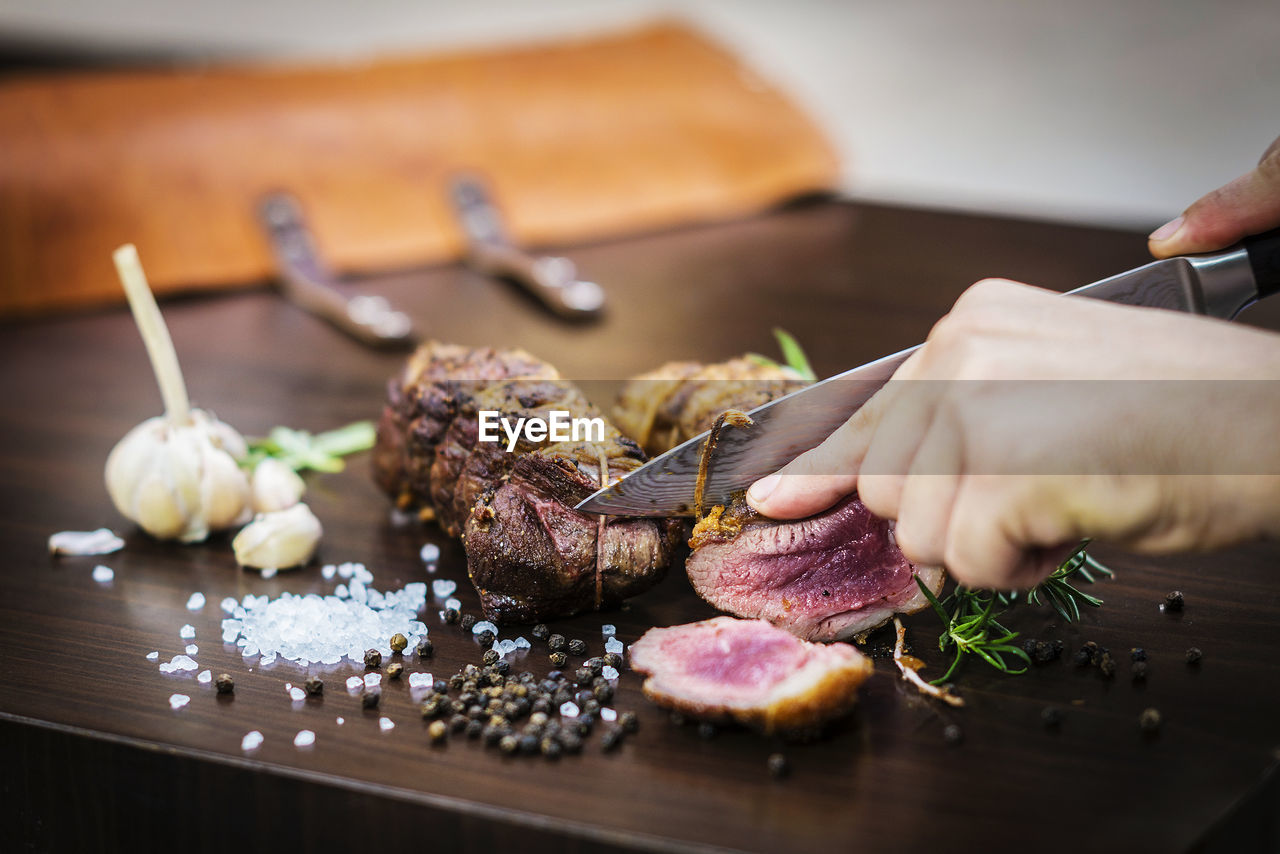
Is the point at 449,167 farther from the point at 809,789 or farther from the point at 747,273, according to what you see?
the point at 809,789

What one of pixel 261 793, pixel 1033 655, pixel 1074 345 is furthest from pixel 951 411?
pixel 261 793

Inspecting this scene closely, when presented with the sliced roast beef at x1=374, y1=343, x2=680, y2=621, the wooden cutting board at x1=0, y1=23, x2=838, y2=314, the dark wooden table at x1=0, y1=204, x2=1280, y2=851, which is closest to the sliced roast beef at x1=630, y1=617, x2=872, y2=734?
the dark wooden table at x1=0, y1=204, x2=1280, y2=851

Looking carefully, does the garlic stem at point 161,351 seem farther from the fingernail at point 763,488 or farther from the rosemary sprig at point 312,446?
the fingernail at point 763,488

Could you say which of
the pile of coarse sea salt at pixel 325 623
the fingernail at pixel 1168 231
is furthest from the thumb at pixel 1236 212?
the pile of coarse sea salt at pixel 325 623

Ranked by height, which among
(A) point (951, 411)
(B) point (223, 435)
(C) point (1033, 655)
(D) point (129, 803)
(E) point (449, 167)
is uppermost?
(E) point (449, 167)

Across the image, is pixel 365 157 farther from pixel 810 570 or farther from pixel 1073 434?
pixel 1073 434

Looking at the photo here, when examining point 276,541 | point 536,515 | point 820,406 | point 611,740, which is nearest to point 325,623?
point 276,541
